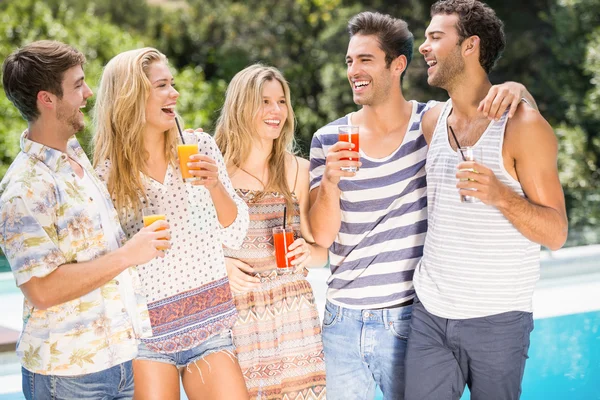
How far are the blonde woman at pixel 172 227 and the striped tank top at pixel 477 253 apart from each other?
2.80 ft

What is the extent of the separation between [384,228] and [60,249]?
4.81 ft

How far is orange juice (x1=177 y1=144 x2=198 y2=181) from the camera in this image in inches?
117

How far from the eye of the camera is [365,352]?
133 inches

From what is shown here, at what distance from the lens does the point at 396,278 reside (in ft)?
11.1

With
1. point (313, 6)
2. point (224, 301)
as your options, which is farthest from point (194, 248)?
point (313, 6)

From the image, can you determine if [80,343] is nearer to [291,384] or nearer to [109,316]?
[109,316]

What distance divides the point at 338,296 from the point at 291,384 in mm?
450

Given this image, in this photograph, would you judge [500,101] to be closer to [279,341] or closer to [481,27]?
[481,27]

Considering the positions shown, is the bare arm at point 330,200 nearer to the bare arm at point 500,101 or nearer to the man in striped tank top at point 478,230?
the man in striped tank top at point 478,230

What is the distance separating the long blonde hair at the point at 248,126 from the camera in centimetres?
353

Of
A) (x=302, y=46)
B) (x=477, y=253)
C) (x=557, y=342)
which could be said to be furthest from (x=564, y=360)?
(x=302, y=46)

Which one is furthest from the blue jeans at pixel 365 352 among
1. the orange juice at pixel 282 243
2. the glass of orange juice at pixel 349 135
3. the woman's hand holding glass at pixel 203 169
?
the woman's hand holding glass at pixel 203 169

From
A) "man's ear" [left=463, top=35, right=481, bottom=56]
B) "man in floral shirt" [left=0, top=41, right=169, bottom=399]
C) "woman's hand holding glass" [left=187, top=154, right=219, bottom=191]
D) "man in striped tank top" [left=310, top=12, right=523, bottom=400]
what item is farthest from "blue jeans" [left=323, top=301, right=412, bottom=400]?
"man's ear" [left=463, top=35, right=481, bottom=56]

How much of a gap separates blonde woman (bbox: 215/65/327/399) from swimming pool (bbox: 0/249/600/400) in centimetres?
182
